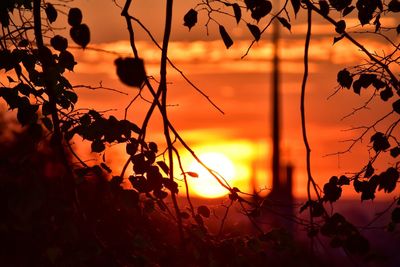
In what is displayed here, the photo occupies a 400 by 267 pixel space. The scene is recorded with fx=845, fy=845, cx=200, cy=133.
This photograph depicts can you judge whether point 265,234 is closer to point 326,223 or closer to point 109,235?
point 326,223

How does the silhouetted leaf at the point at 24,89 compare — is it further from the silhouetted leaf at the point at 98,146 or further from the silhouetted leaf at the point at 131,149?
the silhouetted leaf at the point at 131,149

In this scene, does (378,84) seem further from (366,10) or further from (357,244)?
(357,244)

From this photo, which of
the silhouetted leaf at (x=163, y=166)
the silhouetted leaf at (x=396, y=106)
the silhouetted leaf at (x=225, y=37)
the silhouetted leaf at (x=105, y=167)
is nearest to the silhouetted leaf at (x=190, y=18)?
the silhouetted leaf at (x=225, y=37)

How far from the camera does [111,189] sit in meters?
4.04

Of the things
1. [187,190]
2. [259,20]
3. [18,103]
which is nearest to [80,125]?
[18,103]

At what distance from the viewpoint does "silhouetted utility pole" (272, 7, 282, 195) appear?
24938 mm

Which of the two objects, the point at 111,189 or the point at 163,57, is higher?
the point at 163,57

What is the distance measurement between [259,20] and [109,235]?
5.59 ft

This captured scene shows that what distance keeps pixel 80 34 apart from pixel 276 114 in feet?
74.1

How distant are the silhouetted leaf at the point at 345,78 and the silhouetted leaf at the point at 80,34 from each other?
6.83 feet

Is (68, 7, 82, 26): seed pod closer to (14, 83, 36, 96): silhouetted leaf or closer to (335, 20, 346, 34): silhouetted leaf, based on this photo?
(14, 83, 36, 96): silhouetted leaf

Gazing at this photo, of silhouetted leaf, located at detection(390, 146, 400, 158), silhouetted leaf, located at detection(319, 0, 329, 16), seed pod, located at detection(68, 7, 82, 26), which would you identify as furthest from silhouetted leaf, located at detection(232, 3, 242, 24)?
silhouetted leaf, located at detection(390, 146, 400, 158)

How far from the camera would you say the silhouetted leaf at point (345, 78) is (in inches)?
196

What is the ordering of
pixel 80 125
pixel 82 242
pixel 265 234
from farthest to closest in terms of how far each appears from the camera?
1. pixel 265 234
2. pixel 80 125
3. pixel 82 242
